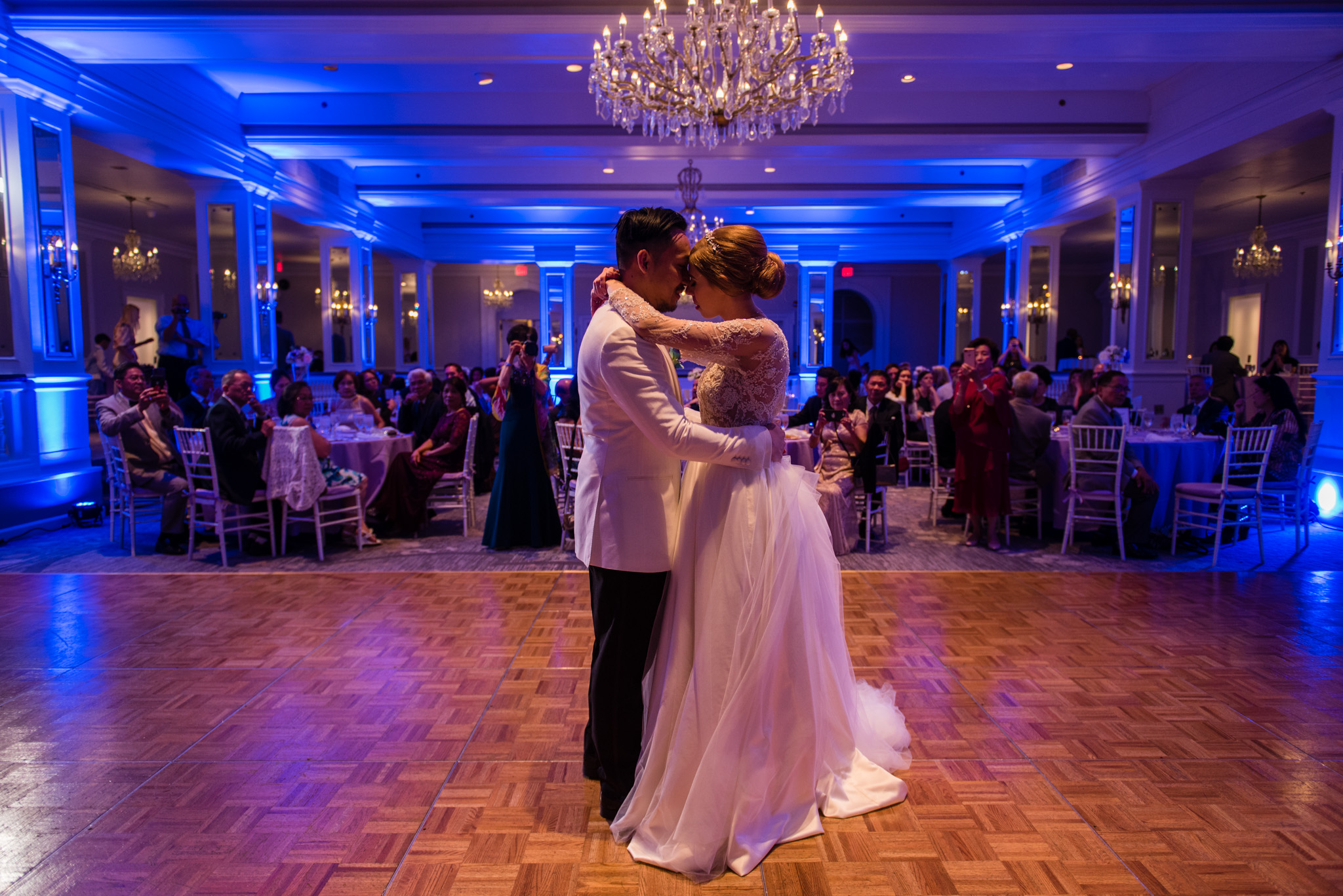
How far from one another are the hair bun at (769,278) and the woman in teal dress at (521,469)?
3.57 m

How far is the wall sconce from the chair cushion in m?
4.92

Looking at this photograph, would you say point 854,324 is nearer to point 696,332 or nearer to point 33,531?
point 33,531

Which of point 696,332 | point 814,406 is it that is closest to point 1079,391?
point 814,406

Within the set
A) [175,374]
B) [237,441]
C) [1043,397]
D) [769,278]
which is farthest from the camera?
[175,374]

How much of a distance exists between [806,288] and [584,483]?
16157 mm

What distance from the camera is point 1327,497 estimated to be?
22.0 feet

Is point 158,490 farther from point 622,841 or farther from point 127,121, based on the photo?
point 622,841

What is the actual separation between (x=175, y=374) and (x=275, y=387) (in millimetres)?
1315

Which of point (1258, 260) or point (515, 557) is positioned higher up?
point (1258, 260)

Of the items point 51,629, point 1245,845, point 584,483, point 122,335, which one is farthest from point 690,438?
point 122,335

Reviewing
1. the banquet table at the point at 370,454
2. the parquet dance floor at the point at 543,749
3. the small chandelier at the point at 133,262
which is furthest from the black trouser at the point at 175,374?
the small chandelier at the point at 133,262

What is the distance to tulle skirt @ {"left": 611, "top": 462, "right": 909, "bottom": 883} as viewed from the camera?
6.66 feet

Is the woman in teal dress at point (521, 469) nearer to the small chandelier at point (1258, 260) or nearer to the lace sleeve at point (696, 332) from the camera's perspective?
the lace sleeve at point (696, 332)

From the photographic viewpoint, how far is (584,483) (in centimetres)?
213
